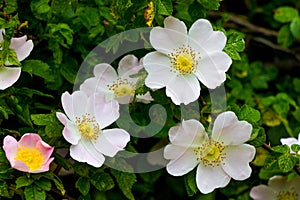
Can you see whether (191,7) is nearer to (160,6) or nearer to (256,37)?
(160,6)

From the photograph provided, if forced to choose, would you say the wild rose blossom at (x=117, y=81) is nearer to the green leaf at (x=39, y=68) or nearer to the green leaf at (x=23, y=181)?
the green leaf at (x=39, y=68)

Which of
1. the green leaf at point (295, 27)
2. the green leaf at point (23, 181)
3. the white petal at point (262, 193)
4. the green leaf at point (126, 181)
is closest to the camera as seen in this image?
the green leaf at point (23, 181)

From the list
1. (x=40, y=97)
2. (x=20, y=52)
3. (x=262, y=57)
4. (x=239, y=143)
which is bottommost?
(x=262, y=57)

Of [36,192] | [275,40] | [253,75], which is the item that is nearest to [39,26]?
[36,192]

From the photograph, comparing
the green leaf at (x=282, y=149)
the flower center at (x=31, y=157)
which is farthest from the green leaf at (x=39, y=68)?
the green leaf at (x=282, y=149)

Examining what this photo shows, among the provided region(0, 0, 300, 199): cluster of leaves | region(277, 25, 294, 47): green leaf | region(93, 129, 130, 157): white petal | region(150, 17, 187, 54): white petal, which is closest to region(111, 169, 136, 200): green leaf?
region(0, 0, 300, 199): cluster of leaves

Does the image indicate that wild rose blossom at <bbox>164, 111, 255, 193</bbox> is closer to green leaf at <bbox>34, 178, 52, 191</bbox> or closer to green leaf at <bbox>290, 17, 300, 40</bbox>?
green leaf at <bbox>34, 178, 52, 191</bbox>

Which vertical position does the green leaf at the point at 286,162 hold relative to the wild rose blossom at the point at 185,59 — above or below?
below
